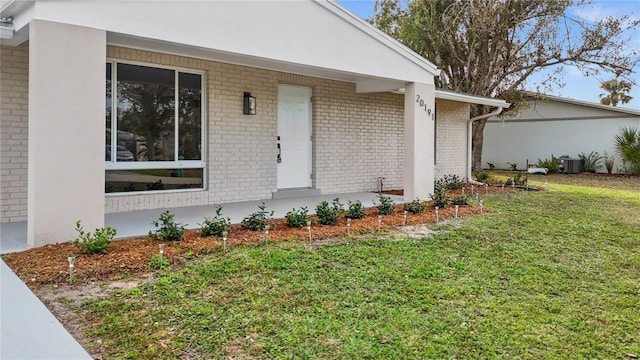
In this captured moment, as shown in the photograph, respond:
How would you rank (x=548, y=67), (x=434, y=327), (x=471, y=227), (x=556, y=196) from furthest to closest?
(x=548, y=67)
(x=556, y=196)
(x=471, y=227)
(x=434, y=327)

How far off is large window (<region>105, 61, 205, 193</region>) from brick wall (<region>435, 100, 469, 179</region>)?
7916 millimetres

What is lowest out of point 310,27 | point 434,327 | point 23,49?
point 434,327

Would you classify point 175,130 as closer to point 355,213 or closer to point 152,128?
point 152,128

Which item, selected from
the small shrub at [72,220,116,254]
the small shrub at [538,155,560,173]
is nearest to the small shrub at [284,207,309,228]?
the small shrub at [72,220,116,254]

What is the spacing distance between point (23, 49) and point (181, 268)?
4562 millimetres

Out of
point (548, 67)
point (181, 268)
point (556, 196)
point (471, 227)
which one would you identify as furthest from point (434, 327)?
point (548, 67)

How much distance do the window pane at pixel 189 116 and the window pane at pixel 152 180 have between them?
12.9 inches

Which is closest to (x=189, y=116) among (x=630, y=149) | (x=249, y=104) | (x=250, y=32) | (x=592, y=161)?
(x=249, y=104)

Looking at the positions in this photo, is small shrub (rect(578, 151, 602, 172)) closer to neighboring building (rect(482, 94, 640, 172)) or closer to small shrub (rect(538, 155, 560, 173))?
neighboring building (rect(482, 94, 640, 172))

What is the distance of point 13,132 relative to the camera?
255 inches

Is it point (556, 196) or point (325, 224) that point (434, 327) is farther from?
point (556, 196)

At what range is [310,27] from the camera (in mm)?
7496

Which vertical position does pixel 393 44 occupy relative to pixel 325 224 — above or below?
above

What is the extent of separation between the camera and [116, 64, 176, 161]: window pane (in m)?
7.43
